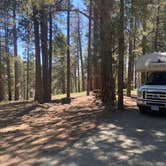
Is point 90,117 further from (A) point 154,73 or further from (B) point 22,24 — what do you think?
(B) point 22,24

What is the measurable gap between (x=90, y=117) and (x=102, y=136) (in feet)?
12.8

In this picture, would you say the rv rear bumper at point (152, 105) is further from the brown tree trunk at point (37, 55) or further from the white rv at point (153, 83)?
the brown tree trunk at point (37, 55)

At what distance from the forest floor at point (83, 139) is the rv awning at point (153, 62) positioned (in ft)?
6.98

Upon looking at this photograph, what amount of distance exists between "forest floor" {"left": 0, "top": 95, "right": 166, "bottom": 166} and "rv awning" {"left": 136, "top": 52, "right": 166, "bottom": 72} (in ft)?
6.98

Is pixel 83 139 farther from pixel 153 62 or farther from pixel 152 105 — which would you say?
pixel 153 62

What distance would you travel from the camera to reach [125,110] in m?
15.9

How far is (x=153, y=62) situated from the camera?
15.0m

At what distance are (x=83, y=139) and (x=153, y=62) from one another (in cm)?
674

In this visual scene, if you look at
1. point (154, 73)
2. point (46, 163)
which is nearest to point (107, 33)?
point (154, 73)

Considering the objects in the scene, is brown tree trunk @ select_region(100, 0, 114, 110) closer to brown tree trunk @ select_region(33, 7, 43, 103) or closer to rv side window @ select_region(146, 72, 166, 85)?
rv side window @ select_region(146, 72, 166, 85)

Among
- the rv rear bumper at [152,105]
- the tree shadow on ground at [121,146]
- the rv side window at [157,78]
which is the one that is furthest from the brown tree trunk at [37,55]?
the tree shadow on ground at [121,146]

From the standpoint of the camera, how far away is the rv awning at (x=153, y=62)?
48.6 feet

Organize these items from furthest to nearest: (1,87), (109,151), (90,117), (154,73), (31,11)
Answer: (1,87)
(31,11)
(154,73)
(90,117)
(109,151)

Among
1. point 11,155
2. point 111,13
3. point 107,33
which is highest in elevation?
point 111,13
